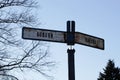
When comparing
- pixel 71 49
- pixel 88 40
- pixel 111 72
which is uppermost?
pixel 111 72

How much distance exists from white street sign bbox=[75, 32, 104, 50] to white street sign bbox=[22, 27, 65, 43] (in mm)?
340

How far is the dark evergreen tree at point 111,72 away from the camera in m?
54.8

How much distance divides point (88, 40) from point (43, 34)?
42.3 inches

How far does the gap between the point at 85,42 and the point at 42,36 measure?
3.29 feet

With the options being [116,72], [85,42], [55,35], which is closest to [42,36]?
[55,35]

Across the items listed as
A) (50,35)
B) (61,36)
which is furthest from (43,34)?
(61,36)

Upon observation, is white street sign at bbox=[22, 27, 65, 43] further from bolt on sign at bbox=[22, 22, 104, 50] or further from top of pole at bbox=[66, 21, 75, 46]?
top of pole at bbox=[66, 21, 75, 46]

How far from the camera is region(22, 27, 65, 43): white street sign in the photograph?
9211mm

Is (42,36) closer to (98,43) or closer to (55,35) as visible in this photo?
(55,35)

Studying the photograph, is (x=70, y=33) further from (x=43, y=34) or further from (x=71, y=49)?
(x=43, y=34)

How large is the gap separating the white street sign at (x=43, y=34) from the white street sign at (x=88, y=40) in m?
0.34

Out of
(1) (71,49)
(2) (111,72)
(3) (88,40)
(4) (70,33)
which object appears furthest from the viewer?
(2) (111,72)

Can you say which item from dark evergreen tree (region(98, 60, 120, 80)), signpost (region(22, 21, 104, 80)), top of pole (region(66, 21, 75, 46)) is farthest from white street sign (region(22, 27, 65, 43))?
dark evergreen tree (region(98, 60, 120, 80))

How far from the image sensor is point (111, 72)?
55250mm
